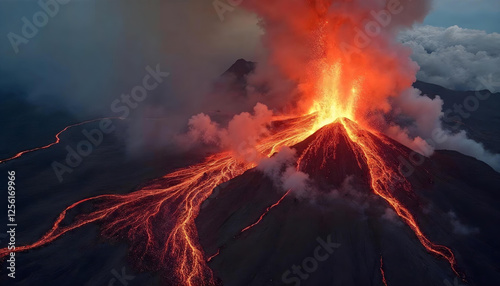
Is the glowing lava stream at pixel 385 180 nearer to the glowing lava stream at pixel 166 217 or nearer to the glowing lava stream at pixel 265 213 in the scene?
the glowing lava stream at pixel 166 217

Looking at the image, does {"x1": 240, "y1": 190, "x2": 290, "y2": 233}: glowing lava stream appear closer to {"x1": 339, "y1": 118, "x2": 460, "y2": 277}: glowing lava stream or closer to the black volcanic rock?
the black volcanic rock

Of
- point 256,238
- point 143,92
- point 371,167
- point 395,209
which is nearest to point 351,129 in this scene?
point 371,167

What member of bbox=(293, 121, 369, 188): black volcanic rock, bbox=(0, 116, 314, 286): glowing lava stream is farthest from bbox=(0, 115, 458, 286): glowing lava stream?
bbox=(293, 121, 369, 188): black volcanic rock

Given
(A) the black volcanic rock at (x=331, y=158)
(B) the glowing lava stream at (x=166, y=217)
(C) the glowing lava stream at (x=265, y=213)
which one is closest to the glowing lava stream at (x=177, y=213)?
(B) the glowing lava stream at (x=166, y=217)

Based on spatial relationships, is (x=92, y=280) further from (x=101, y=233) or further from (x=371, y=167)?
(x=371, y=167)

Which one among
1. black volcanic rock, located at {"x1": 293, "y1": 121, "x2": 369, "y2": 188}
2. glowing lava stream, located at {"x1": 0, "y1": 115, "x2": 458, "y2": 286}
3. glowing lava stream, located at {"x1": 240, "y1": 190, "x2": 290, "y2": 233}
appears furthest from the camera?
black volcanic rock, located at {"x1": 293, "y1": 121, "x2": 369, "y2": 188}

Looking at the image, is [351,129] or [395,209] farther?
[351,129]
